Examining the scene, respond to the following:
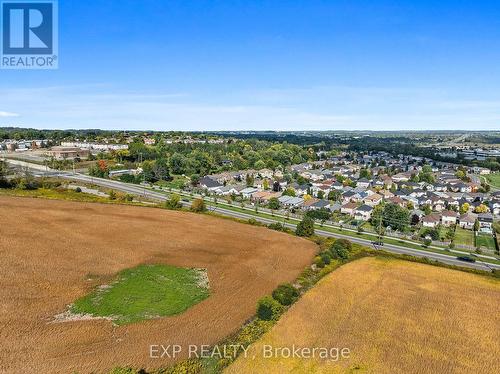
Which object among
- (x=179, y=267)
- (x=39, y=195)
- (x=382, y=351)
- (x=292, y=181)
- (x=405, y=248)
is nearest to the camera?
(x=382, y=351)

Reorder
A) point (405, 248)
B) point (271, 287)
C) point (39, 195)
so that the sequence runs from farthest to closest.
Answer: point (39, 195) → point (405, 248) → point (271, 287)

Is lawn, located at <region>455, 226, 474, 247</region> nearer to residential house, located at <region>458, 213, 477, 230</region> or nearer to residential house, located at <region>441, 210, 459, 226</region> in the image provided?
residential house, located at <region>458, 213, 477, 230</region>

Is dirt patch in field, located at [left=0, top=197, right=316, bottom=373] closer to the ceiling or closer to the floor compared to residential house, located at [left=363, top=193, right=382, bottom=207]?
closer to the floor

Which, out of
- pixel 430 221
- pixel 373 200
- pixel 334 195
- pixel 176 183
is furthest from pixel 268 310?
pixel 176 183

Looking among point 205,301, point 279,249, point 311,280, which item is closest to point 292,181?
point 279,249

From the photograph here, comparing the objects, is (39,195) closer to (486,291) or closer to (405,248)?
(405,248)

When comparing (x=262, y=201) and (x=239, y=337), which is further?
(x=262, y=201)

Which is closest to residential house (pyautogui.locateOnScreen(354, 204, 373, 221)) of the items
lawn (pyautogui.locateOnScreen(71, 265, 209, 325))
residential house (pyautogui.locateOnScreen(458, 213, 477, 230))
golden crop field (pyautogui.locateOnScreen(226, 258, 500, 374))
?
residential house (pyautogui.locateOnScreen(458, 213, 477, 230))
